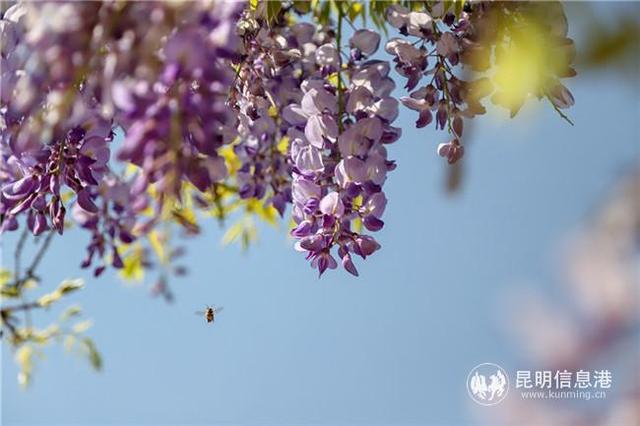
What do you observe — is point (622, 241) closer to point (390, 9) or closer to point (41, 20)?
point (41, 20)

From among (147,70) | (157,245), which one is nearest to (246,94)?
(147,70)

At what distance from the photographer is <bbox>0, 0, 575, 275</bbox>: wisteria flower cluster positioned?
46 cm

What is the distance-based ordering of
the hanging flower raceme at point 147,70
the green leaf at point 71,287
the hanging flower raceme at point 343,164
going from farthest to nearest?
the green leaf at point 71,287 → the hanging flower raceme at point 343,164 → the hanging flower raceme at point 147,70

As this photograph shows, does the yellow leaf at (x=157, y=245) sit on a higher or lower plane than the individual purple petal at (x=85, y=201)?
higher

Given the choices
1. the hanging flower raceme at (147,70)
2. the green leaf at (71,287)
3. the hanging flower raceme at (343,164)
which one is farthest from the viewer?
the green leaf at (71,287)

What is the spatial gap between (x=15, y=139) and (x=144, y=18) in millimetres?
284

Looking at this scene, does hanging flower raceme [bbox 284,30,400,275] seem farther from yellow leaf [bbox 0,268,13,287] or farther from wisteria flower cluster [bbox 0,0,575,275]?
yellow leaf [bbox 0,268,13,287]

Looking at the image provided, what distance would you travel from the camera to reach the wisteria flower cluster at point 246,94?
465mm

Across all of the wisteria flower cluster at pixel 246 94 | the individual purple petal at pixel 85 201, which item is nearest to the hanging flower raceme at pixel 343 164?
the wisteria flower cluster at pixel 246 94

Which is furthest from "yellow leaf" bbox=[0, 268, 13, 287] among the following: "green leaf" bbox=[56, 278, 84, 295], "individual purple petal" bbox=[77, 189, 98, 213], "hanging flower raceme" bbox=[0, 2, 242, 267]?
"hanging flower raceme" bbox=[0, 2, 242, 267]

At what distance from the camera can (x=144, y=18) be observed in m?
0.47

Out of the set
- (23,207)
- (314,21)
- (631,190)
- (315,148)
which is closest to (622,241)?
(631,190)

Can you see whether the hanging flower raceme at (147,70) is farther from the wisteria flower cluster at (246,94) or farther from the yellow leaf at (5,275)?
the yellow leaf at (5,275)

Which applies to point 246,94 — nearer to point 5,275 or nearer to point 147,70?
point 147,70
